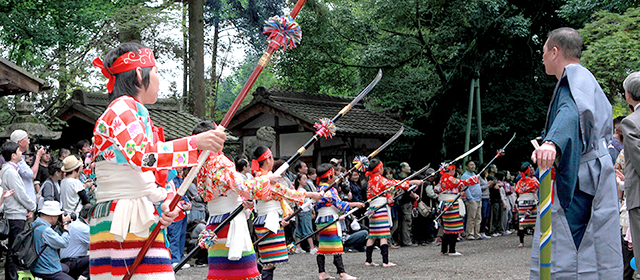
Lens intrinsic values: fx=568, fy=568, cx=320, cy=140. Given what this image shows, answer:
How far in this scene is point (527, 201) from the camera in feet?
39.1

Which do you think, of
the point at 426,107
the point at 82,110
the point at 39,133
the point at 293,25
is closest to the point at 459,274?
the point at 293,25

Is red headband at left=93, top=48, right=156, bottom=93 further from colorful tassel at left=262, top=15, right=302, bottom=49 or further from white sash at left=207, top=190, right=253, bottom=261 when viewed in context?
white sash at left=207, top=190, right=253, bottom=261

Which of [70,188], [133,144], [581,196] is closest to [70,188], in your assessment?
[70,188]

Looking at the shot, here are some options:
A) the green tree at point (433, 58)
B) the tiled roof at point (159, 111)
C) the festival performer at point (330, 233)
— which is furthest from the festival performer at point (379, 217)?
the green tree at point (433, 58)

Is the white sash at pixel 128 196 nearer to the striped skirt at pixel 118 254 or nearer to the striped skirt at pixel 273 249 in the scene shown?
the striped skirt at pixel 118 254

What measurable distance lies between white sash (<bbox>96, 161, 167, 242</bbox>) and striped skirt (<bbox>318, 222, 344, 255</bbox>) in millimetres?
5062

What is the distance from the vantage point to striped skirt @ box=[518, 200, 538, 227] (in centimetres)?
1165

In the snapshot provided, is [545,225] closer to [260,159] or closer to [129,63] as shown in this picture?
[129,63]

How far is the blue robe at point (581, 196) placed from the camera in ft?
10.3

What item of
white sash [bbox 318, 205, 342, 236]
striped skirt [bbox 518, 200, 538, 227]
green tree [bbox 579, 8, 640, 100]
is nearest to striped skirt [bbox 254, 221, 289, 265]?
white sash [bbox 318, 205, 342, 236]

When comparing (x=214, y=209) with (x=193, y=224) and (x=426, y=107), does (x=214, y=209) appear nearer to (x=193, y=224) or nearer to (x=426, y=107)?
(x=193, y=224)

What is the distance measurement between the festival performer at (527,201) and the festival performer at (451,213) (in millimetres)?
1428

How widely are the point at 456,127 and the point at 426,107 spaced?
1.63m

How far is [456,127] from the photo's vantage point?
1841 centimetres
